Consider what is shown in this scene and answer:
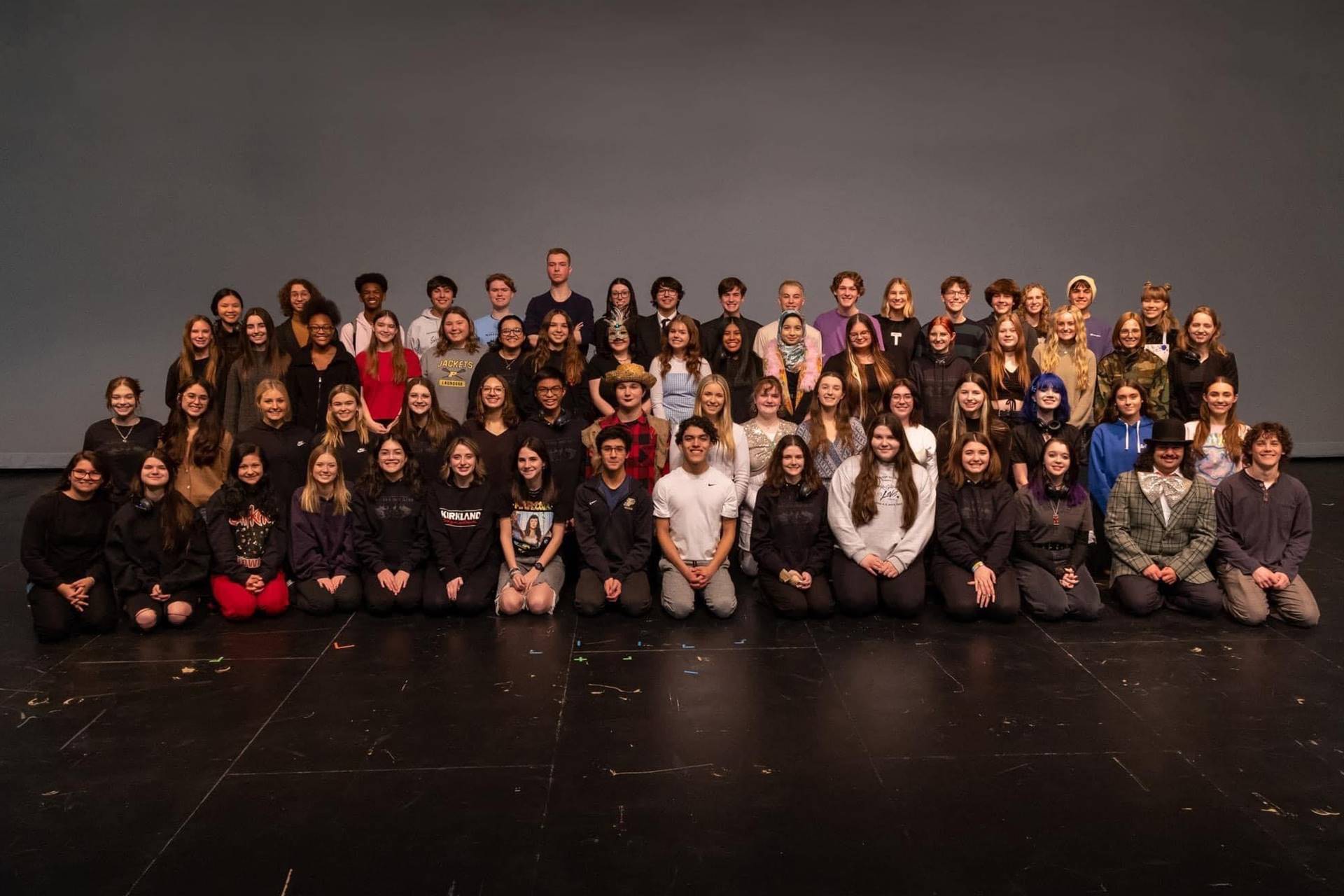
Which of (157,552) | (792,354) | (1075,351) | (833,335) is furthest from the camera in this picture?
(833,335)

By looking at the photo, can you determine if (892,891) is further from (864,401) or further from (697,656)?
(864,401)

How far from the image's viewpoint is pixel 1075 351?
19.1ft

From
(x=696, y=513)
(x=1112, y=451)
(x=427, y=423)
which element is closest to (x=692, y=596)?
(x=696, y=513)

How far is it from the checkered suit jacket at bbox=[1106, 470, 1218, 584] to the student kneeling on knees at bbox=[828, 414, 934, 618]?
956 mm

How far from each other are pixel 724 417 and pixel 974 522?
1370mm

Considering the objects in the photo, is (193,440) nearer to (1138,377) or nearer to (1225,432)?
(1138,377)

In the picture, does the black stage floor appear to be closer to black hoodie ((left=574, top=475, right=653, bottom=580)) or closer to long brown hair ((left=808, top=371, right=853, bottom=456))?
black hoodie ((left=574, top=475, right=653, bottom=580))

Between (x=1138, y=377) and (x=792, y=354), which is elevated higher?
(x=792, y=354)

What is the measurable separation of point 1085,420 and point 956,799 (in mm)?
3489

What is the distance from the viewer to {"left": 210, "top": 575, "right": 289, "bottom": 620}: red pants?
15.2 ft

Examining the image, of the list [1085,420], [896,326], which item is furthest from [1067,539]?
[896,326]

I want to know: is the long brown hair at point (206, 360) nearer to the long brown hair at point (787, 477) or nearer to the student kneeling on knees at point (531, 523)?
the student kneeling on knees at point (531, 523)

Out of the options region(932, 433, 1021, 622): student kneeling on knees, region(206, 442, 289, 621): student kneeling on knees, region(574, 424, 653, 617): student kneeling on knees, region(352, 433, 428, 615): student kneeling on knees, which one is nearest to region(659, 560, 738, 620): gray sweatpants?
region(574, 424, 653, 617): student kneeling on knees

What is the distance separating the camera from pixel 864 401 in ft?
18.0
